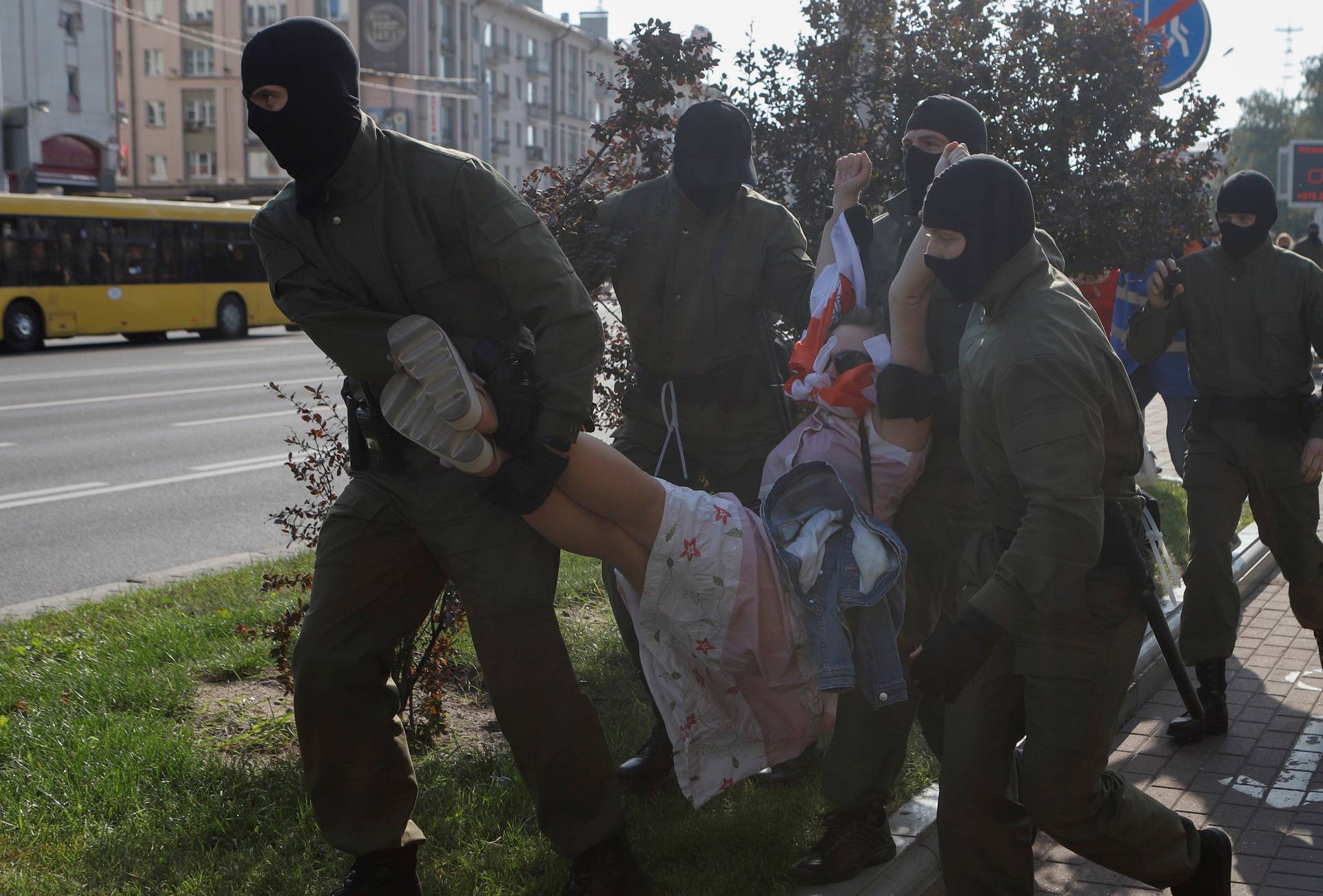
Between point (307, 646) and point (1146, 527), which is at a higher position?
point (1146, 527)

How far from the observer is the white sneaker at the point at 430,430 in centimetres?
307

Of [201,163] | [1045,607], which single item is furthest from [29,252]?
[201,163]

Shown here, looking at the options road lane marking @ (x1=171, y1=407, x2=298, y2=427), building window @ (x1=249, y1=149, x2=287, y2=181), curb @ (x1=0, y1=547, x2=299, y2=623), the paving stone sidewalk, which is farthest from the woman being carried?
building window @ (x1=249, y1=149, x2=287, y2=181)

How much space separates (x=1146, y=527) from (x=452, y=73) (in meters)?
78.0

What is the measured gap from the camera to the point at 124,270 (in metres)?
25.0

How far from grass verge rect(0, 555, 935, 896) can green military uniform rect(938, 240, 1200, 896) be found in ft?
2.18

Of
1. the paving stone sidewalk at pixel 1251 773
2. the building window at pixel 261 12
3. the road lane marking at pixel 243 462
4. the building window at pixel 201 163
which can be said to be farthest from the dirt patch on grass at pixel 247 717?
the building window at pixel 261 12

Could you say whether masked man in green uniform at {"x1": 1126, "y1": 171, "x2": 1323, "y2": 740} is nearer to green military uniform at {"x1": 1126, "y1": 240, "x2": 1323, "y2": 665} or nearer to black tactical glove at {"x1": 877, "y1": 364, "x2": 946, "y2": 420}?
green military uniform at {"x1": 1126, "y1": 240, "x2": 1323, "y2": 665}

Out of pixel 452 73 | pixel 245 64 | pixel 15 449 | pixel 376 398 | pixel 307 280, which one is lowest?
pixel 15 449

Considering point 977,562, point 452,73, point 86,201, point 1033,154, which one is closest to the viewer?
point 977,562

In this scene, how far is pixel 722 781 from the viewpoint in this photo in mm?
3445

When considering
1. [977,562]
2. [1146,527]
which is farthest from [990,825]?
[1146,527]

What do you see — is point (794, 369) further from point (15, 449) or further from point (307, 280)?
point (15, 449)

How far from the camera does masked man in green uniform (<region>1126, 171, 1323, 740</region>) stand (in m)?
5.29
